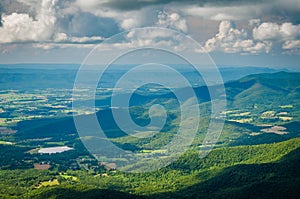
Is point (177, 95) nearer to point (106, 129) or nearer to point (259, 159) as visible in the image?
point (106, 129)

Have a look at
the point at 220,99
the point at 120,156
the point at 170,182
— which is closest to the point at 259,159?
the point at 170,182

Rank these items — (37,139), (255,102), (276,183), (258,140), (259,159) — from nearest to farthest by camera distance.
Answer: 1. (276,183)
2. (259,159)
3. (258,140)
4. (37,139)
5. (255,102)

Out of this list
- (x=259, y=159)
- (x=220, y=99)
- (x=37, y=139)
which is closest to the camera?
(x=259, y=159)

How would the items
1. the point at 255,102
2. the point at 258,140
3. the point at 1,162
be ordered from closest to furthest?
the point at 1,162 → the point at 258,140 → the point at 255,102

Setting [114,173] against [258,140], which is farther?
[258,140]

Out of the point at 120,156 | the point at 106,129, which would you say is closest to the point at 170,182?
the point at 120,156

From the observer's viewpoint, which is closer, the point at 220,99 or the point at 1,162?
the point at 1,162

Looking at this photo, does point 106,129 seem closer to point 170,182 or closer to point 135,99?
point 170,182

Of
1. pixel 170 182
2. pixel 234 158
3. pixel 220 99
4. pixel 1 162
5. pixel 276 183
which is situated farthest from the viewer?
pixel 220 99
